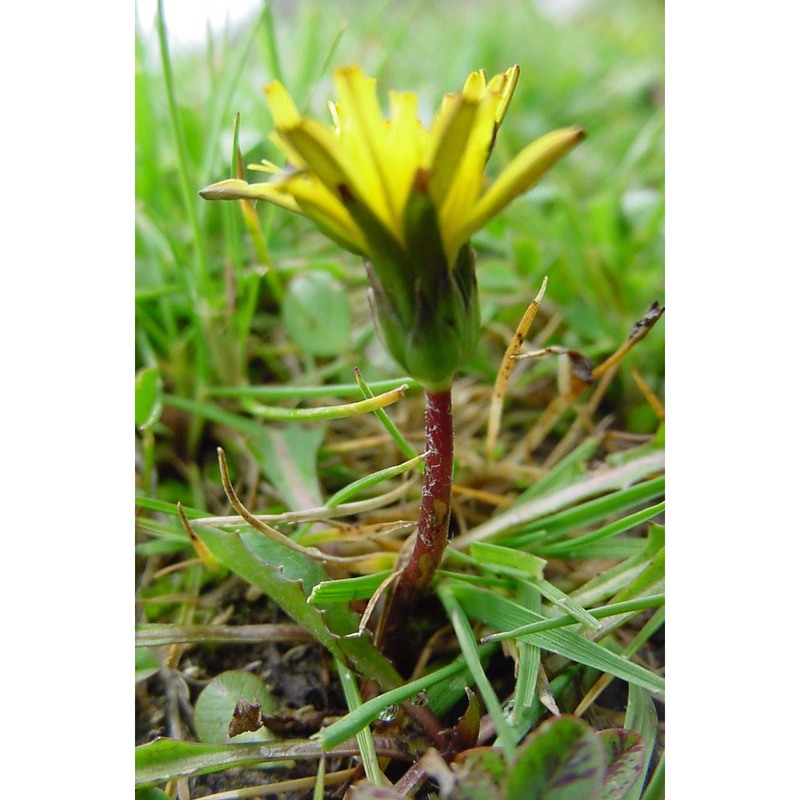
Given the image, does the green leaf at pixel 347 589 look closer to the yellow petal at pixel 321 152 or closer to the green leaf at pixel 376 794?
the green leaf at pixel 376 794

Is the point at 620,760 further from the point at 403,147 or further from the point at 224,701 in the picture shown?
the point at 403,147

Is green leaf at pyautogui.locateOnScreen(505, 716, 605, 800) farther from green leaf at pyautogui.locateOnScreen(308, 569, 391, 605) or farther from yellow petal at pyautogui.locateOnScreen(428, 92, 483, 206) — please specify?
yellow petal at pyautogui.locateOnScreen(428, 92, 483, 206)

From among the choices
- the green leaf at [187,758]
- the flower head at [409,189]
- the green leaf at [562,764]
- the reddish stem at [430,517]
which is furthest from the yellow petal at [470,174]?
the green leaf at [187,758]
